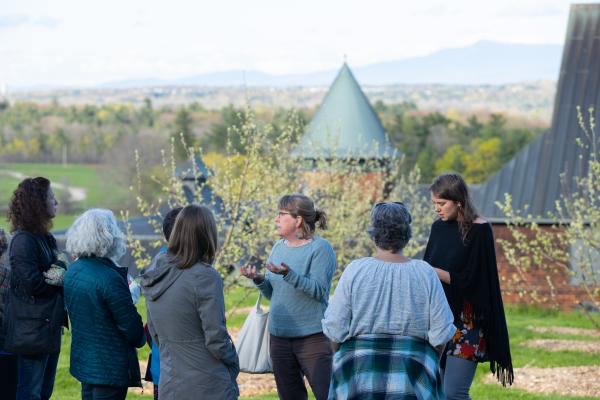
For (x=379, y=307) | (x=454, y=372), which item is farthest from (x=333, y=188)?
(x=379, y=307)

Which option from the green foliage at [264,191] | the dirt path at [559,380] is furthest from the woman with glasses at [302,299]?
the green foliage at [264,191]

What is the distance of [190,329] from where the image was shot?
18.1 ft

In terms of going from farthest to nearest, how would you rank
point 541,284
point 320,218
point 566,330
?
point 541,284, point 566,330, point 320,218

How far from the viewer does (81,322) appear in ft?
19.6

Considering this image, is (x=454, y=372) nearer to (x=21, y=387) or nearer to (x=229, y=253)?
(x=21, y=387)

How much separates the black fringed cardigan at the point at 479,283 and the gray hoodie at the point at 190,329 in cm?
155

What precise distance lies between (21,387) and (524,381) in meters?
5.54

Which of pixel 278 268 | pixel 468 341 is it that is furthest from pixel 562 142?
pixel 278 268

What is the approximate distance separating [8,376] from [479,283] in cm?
304

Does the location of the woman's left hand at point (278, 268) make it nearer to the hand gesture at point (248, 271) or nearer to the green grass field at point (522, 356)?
the hand gesture at point (248, 271)

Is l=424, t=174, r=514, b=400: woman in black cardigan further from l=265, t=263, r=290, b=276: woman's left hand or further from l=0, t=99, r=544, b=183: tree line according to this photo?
l=0, t=99, r=544, b=183: tree line

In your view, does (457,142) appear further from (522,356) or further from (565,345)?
(522,356)

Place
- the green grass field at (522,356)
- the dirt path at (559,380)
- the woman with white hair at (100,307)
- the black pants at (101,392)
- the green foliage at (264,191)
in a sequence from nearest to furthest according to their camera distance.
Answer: the woman with white hair at (100,307) < the black pants at (101,392) < the green grass field at (522,356) < the dirt path at (559,380) < the green foliage at (264,191)

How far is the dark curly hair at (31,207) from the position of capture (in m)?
6.52
